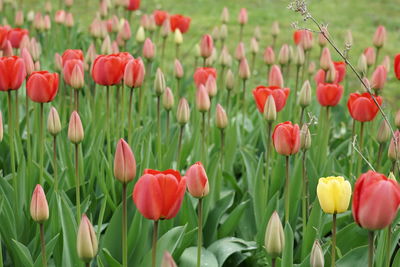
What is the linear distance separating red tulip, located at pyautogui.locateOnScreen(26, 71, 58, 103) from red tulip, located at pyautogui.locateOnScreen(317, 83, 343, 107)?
4.24 ft

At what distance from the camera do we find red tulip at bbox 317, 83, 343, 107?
3.27m

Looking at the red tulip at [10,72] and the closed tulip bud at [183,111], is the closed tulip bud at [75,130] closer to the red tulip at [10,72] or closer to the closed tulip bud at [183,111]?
the red tulip at [10,72]

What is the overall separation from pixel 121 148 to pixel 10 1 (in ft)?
16.5

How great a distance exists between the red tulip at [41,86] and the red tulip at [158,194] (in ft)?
3.28

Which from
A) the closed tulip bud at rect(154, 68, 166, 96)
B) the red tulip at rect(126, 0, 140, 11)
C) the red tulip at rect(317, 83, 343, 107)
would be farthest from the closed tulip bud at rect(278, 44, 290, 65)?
the red tulip at rect(126, 0, 140, 11)

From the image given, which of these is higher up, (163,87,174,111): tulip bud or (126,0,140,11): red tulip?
(126,0,140,11): red tulip

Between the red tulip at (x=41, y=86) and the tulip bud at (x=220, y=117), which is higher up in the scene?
the red tulip at (x=41, y=86)

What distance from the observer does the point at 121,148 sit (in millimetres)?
1986

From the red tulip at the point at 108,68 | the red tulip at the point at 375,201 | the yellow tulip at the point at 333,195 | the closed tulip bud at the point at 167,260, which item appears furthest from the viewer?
the red tulip at the point at 108,68

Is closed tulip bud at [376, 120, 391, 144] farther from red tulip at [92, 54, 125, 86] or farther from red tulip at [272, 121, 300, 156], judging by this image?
red tulip at [92, 54, 125, 86]

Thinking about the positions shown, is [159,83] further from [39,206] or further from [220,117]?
[39,206]

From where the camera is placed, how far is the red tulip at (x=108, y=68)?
2.94m

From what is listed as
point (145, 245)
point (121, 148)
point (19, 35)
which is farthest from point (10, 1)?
point (121, 148)

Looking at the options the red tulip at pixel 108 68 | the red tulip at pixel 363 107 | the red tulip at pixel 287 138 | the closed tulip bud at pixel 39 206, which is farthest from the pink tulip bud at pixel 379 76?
the closed tulip bud at pixel 39 206
